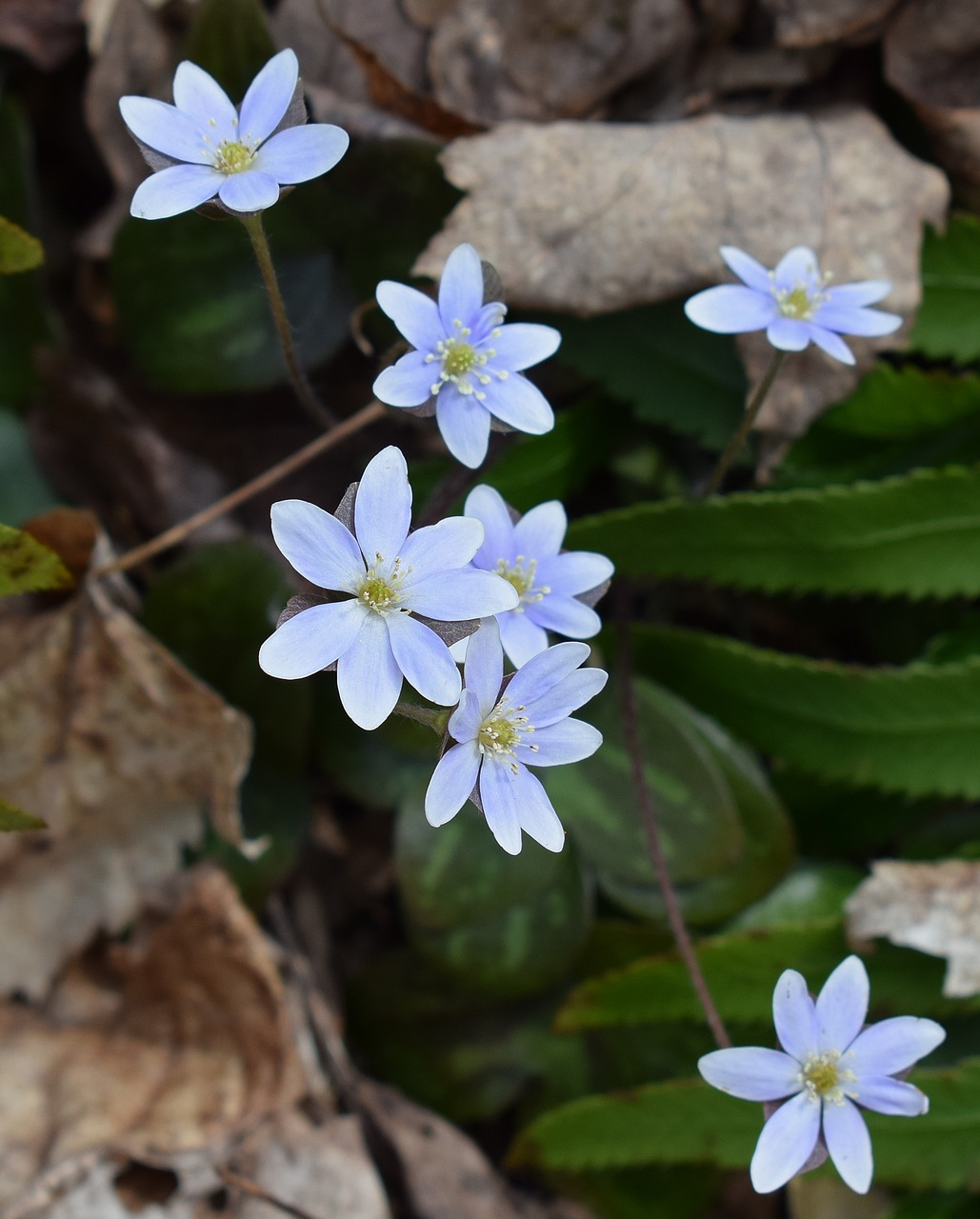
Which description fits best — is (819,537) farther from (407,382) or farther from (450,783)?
(450,783)

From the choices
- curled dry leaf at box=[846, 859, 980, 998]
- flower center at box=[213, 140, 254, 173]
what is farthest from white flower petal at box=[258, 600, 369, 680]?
curled dry leaf at box=[846, 859, 980, 998]

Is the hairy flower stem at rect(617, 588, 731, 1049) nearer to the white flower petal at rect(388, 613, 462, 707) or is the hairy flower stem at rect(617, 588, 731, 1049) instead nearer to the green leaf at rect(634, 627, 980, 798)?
the green leaf at rect(634, 627, 980, 798)

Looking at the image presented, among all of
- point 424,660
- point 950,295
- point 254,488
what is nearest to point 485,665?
point 424,660

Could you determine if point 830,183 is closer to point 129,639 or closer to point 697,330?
point 697,330

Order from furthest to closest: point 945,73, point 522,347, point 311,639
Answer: point 945,73 → point 522,347 → point 311,639

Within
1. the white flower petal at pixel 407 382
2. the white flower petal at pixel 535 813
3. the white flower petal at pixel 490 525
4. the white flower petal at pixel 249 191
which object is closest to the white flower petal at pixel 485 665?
the white flower petal at pixel 535 813

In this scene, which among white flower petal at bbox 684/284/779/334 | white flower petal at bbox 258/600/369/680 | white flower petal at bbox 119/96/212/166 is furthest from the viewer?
white flower petal at bbox 684/284/779/334

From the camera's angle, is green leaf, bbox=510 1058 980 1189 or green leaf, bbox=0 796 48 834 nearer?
green leaf, bbox=0 796 48 834
